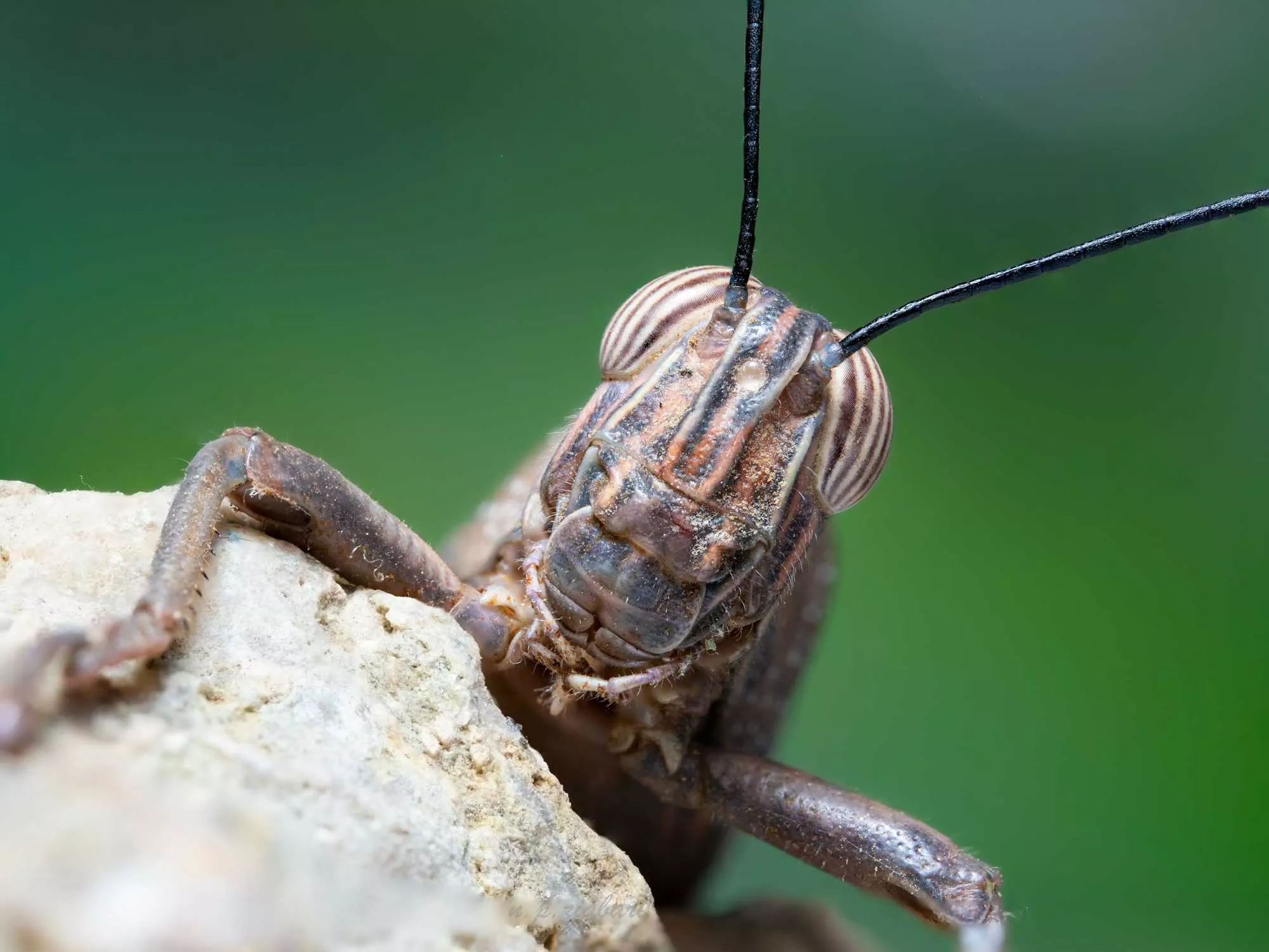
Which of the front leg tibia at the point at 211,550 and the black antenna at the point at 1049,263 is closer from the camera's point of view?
the front leg tibia at the point at 211,550

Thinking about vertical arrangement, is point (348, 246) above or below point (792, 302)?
above

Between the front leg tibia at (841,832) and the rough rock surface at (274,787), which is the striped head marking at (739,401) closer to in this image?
the rough rock surface at (274,787)

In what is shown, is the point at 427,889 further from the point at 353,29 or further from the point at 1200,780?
the point at 1200,780

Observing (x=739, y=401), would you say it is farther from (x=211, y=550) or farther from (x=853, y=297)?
(x=853, y=297)

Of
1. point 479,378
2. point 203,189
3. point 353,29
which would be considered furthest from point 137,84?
point 479,378

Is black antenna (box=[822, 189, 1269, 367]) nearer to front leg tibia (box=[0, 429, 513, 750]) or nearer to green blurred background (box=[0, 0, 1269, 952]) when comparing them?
front leg tibia (box=[0, 429, 513, 750])

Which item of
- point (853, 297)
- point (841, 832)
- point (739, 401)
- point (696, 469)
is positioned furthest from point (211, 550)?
point (853, 297)

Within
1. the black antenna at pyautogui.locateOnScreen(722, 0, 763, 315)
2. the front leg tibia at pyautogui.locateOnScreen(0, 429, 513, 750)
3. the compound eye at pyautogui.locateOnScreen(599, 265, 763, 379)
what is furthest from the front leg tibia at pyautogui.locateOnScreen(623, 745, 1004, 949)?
the black antenna at pyautogui.locateOnScreen(722, 0, 763, 315)

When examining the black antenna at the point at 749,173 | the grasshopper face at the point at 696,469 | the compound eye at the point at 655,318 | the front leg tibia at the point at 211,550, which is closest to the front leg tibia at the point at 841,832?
the grasshopper face at the point at 696,469
